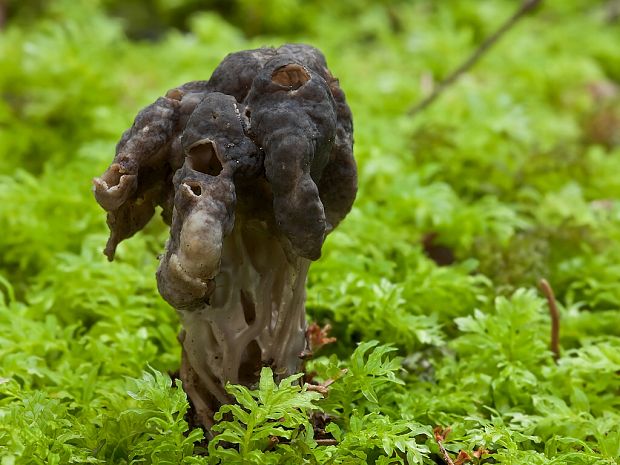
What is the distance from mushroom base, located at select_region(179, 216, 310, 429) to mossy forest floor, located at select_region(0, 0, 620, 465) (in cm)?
11

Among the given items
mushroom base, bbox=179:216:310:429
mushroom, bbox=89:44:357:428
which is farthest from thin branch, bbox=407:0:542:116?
mushroom base, bbox=179:216:310:429

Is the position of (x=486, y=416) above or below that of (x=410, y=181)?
below

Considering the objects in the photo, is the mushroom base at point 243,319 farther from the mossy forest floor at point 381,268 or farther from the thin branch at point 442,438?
the thin branch at point 442,438

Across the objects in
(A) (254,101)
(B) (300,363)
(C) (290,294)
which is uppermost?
(A) (254,101)

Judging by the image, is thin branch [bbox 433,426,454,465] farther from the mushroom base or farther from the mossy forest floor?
the mushroom base

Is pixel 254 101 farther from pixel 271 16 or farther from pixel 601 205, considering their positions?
pixel 271 16

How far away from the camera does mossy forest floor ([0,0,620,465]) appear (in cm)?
165

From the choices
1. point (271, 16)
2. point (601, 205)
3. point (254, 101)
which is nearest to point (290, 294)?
point (254, 101)

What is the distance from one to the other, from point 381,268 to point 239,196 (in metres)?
0.99

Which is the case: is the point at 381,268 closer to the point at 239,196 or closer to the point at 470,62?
the point at 239,196

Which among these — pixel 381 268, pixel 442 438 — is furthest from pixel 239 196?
pixel 381 268

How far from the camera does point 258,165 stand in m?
1.54

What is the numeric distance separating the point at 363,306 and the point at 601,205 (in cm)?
165

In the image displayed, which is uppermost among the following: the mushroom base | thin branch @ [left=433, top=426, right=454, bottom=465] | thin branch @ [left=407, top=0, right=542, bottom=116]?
thin branch @ [left=407, top=0, right=542, bottom=116]
